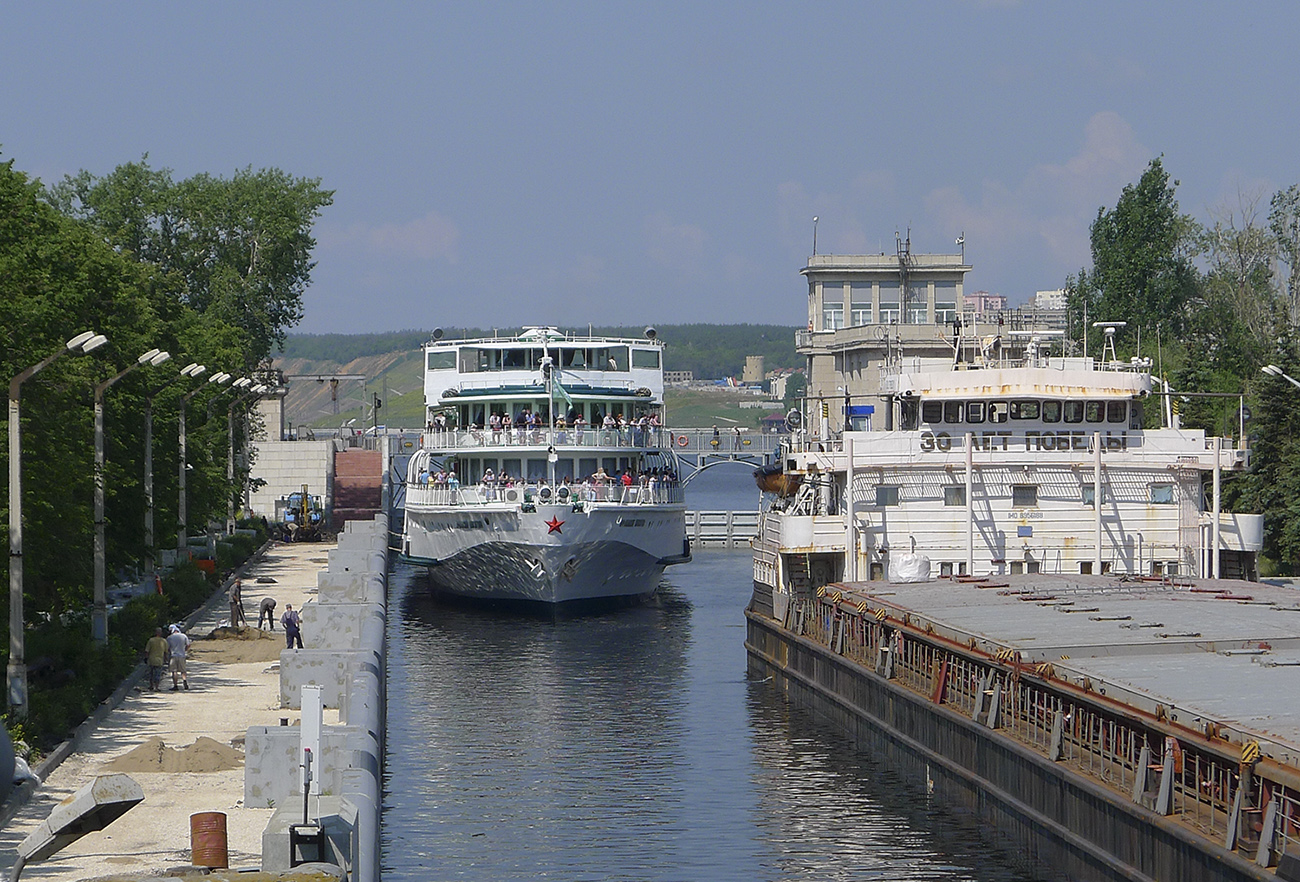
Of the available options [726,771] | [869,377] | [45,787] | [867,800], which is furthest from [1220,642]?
[869,377]

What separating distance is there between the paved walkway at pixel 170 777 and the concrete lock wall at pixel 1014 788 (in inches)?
437

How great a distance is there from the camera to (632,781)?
35219 millimetres

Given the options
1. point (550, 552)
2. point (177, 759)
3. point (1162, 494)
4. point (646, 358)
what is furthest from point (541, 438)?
point (177, 759)

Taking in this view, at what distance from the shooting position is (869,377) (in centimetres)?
13538

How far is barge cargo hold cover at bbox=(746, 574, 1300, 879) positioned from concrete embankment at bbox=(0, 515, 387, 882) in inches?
393

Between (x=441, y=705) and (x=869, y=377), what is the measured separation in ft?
309

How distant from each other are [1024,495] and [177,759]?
24487 mm

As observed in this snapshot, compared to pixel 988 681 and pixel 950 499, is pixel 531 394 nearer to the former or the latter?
pixel 950 499

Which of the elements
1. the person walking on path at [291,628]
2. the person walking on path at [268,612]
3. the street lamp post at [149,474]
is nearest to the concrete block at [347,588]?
the person walking on path at [268,612]

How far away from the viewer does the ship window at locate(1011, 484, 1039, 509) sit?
4491 cm

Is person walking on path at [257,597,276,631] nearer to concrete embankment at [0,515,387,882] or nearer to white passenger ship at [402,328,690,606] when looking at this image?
concrete embankment at [0,515,387,882]

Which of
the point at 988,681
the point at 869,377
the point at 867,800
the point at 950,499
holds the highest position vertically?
the point at 869,377

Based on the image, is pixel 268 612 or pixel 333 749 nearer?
pixel 333 749

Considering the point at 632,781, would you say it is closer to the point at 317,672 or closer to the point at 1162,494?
the point at 317,672
